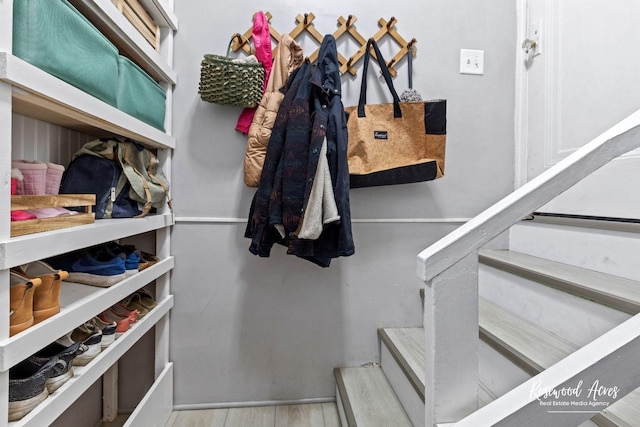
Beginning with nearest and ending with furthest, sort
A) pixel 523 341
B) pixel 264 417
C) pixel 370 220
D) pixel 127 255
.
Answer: pixel 523 341
pixel 127 255
pixel 264 417
pixel 370 220

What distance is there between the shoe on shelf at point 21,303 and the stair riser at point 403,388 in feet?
3.71

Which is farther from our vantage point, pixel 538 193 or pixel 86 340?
pixel 86 340

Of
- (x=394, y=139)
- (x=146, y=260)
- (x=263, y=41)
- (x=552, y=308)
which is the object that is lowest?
(x=552, y=308)

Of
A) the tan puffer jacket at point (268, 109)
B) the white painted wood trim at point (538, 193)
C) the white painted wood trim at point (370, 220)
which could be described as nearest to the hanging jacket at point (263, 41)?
the tan puffer jacket at point (268, 109)

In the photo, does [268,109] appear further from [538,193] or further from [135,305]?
[538,193]

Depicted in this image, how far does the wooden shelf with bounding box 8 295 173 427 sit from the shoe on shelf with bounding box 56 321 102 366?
2 centimetres

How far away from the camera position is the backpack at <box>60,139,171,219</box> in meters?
1.18

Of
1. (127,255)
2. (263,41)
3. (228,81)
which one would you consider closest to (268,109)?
(228,81)

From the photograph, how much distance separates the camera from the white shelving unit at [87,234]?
0.67 metres

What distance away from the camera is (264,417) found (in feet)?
5.32

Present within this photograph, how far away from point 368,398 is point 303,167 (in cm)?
97

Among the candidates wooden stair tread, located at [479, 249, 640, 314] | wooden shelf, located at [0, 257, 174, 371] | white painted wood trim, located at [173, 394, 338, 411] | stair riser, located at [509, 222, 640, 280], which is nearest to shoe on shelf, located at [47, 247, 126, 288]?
wooden shelf, located at [0, 257, 174, 371]

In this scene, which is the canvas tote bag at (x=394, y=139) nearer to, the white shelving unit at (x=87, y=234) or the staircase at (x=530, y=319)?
the staircase at (x=530, y=319)

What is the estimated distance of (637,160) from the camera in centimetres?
130
